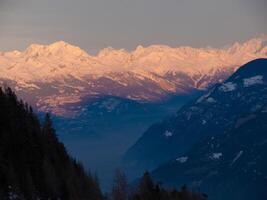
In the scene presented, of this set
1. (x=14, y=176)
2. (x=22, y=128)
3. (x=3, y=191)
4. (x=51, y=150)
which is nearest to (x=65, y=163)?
(x=51, y=150)

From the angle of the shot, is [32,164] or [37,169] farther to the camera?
[32,164]

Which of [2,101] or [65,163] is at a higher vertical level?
[2,101]

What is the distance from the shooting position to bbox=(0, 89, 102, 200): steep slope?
243 ft

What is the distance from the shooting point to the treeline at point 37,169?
74.4 m

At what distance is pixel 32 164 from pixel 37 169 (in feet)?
6.93

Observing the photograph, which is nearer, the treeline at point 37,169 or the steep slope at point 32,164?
the steep slope at point 32,164

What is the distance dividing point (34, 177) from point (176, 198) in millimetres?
29537

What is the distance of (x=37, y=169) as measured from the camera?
8706cm

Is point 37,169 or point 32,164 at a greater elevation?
point 32,164

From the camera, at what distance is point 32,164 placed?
89000 millimetres

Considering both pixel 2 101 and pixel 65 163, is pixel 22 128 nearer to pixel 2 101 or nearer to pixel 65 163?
pixel 2 101

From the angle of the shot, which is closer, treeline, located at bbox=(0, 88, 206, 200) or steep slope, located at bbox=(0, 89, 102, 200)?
steep slope, located at bbox=(0, 89, 102, 200)

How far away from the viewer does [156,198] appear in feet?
336

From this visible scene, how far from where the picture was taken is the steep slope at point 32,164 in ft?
243
